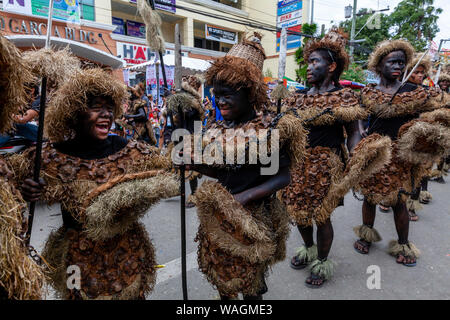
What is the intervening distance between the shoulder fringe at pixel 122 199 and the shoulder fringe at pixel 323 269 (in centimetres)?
202

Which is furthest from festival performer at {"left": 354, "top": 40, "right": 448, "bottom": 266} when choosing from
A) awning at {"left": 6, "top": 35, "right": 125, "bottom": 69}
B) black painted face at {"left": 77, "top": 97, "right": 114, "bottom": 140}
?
awning at {"left": 6, "top": 35, "right": 125, "bottom": 69}

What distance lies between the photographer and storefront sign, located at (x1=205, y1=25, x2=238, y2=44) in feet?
58.7

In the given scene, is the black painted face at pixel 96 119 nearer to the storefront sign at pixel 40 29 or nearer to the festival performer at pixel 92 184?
the festival performer at pixel 92 184

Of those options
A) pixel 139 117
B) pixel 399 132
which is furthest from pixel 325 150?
pixel 139 117

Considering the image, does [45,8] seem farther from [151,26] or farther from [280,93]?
[280,93]

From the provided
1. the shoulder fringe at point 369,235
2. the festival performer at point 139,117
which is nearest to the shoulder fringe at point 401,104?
the shoulder fringe at point 369,235

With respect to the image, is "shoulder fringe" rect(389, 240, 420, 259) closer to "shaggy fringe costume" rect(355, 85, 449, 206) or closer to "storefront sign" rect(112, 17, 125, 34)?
"shaggy fringe costume" rect(355, 85, 449, 206)

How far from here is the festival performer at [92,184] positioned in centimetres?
159

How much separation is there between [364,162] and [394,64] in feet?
5.24

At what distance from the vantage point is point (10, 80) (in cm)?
113

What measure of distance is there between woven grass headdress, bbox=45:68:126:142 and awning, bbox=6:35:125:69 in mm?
6964

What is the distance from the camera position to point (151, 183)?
1552mm

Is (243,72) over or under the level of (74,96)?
over

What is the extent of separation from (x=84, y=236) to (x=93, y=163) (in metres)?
0.47
